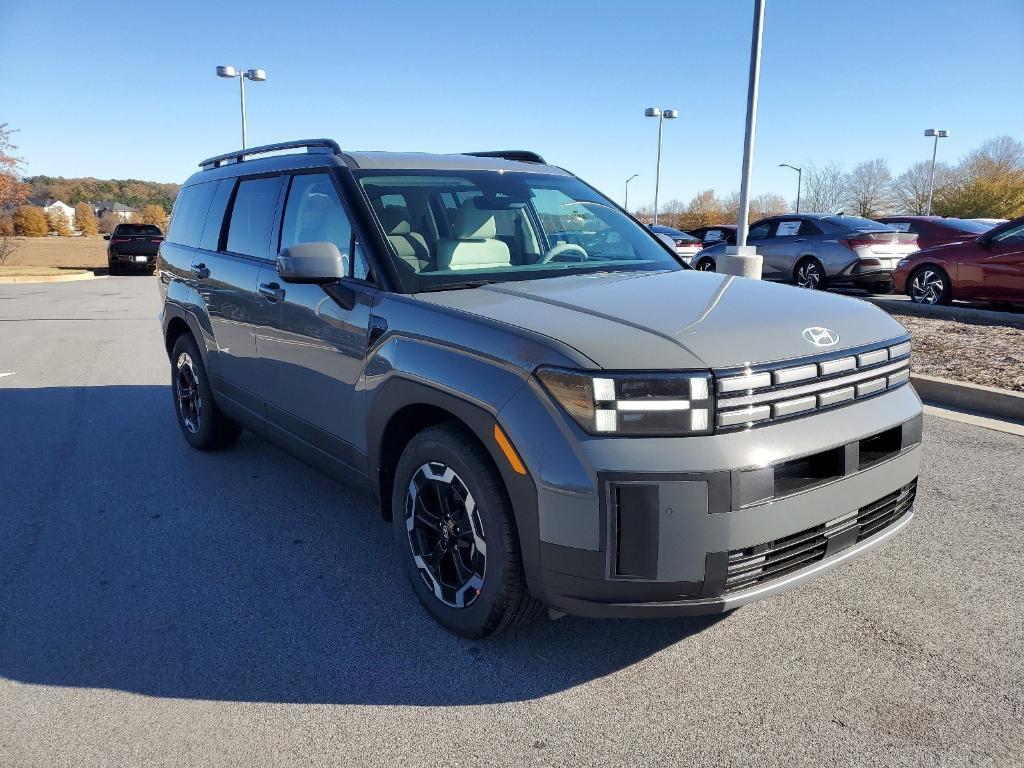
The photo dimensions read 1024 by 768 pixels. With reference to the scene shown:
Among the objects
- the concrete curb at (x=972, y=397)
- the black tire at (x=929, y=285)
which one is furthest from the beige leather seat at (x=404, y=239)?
the black tire at (x=929, y=285)

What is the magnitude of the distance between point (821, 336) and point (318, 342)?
2215 millimetres

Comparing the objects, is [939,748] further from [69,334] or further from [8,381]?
[69,334]

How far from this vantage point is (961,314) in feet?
34.5

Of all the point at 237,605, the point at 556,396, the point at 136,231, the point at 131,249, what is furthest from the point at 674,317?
the point at 136,231

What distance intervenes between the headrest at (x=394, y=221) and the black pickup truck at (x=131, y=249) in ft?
84.3

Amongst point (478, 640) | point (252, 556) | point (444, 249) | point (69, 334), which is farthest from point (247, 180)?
point (69, 334)

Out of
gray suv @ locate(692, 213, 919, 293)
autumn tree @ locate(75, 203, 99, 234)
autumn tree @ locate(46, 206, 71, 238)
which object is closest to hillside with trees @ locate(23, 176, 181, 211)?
autumn tree @ locate(75, 203, 99, 234)

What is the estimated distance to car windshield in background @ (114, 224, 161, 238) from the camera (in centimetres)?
2738

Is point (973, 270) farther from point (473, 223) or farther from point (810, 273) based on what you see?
point (473, 223)

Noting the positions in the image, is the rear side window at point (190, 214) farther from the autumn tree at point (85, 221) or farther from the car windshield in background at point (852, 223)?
the autumn tree at point (85, 221)

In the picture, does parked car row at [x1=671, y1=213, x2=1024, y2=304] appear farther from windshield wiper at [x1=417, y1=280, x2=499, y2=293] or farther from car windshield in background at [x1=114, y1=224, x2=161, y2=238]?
car windshield in background at [x1=114, y1=224, x2=161, y2=238]

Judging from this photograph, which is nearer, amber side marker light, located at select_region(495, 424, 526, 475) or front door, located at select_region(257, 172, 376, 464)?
amber side marker light, located at select_region(495, 424, 526, 475)

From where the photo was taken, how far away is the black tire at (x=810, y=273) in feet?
48.3

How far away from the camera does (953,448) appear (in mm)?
5566
